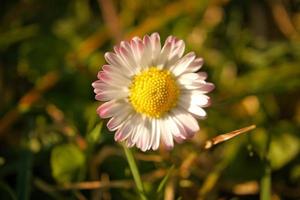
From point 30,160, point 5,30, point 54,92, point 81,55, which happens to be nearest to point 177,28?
point 81,55

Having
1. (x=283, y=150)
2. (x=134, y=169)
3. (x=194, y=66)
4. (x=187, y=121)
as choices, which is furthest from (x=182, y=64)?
(x=283, y=150)

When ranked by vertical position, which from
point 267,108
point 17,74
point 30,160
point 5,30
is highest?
point 5,30

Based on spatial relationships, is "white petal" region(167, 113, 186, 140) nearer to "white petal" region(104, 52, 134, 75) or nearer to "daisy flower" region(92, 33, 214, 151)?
"daisy flower" region(92, 33, 214, 151)

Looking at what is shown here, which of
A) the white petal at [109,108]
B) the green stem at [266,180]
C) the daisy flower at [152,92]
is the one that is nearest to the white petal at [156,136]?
the daisy flower at [152,92]

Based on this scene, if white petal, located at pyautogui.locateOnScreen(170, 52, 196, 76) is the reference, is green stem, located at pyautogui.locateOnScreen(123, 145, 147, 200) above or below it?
below

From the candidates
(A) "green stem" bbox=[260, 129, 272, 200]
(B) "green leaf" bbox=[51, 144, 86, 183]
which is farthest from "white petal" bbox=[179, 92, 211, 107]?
(B) "green leaf" bbox=[51, 144, 86, 183]

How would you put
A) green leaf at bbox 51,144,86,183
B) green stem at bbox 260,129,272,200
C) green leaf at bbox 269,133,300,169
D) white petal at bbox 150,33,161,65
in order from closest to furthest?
white petal at bbox 150,33,161,65
green stem at bbox 260,129,272,200
green leaf at bbox 51,144,86,183
green leaf at bbox 269,133,300,169

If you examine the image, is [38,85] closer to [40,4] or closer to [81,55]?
[81,55]

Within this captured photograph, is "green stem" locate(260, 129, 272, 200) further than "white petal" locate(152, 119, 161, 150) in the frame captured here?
Yes
